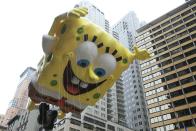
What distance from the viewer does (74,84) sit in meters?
8.88

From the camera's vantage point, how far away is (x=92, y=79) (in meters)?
8.27

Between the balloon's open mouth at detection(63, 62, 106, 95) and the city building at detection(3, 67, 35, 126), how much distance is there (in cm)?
7208

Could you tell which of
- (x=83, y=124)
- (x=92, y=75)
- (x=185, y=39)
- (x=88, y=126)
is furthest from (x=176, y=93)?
(x=92, y=75)

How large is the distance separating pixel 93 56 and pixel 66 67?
1.00 m

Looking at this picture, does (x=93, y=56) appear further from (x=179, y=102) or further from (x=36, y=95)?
(x=179, y=102)

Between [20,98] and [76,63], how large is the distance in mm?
81342

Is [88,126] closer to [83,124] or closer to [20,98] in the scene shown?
[83,124]

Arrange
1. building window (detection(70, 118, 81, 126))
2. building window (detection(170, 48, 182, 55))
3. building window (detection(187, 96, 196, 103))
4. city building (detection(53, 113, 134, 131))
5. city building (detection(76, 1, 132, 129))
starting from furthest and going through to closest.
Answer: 1. city building (detection(76, 1, 132, 129))
2. building window (detection(170, 48, 182, 55))
3. building window (detection(70, 118, 81, 126))
4. city building (detection(53, 113, 134, 131))
5. building window (detection(187, 96, 196, 103))

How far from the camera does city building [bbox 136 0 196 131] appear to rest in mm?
46156

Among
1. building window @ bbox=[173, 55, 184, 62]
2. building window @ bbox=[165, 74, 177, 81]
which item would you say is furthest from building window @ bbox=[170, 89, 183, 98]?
building window @ bbox=[173, 55, 184, 62]

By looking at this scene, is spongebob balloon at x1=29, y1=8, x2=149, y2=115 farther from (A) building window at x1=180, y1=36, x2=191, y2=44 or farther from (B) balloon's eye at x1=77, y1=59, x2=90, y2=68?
(A) building window at x1=180, y1=36, x2=191, y2=44

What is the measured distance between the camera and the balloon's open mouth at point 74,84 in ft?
28.6

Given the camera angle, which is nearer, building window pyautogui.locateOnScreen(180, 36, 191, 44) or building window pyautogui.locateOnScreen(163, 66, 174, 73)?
building window pyautogui.locateOnScreen(163, 66, 174, 73)

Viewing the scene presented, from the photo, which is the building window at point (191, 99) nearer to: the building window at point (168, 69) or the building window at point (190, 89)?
the building window at point (190, 89)
